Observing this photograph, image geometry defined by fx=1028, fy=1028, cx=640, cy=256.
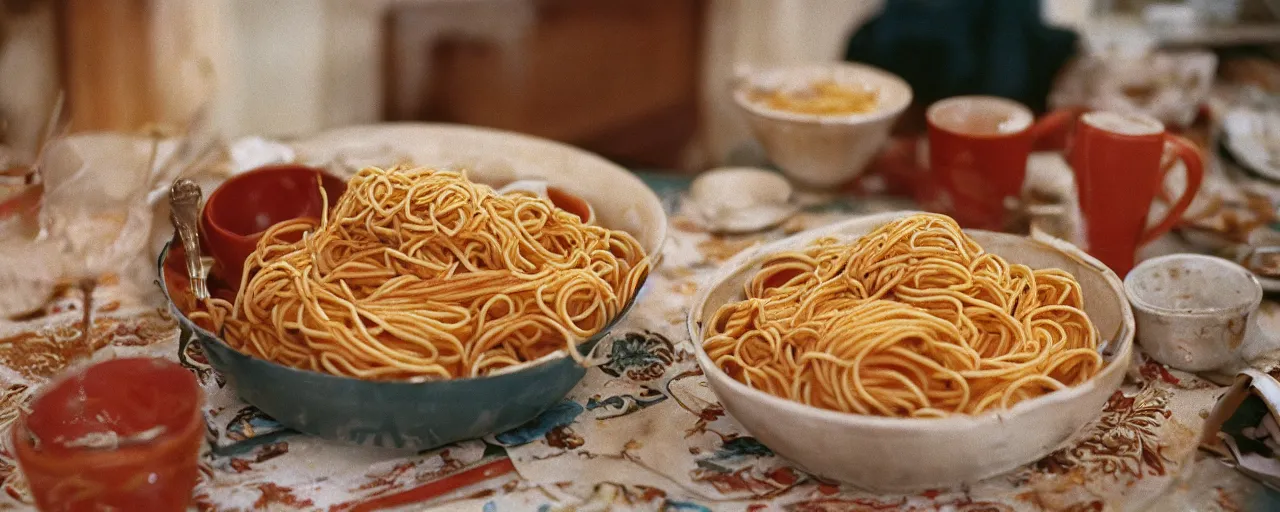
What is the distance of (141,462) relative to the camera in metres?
0.78

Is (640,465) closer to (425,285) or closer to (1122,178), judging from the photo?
(425,285)

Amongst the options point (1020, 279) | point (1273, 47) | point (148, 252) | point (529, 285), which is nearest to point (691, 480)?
point (529, 285)

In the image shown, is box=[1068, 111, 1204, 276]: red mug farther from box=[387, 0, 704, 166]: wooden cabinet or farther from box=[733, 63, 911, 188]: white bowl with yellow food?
box=[387, 0, 704, 166]: wooden cabinet

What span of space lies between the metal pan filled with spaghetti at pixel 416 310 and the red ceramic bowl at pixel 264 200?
0.10m

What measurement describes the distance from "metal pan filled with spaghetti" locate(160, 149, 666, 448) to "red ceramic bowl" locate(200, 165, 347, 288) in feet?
0.33

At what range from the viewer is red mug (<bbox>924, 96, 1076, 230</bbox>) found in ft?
4.37

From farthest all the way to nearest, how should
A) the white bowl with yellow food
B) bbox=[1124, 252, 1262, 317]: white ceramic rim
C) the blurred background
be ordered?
the blurred background → the white bowl with yellow food → bbox=[1124, 252, 1262, 317]: white ceramic rim

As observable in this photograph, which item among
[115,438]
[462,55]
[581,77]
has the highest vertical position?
[115,438]

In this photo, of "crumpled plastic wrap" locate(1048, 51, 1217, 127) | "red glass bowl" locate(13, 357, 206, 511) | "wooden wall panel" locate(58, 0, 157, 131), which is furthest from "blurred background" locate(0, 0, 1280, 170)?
"red glass bowl" locate(13, 357, 206, 511)

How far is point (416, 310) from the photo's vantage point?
945 millimetres

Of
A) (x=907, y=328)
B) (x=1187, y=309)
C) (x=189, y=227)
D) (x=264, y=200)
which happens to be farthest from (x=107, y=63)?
(x=1187, y=309)

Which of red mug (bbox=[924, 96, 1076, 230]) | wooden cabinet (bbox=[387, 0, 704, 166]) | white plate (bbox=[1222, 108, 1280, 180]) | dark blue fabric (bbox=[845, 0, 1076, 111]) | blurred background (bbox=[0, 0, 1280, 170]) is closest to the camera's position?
red mug (bbox=[924, 96, 1076, 230])

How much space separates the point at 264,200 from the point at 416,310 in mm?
372

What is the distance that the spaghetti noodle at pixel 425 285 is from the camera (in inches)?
35.7
